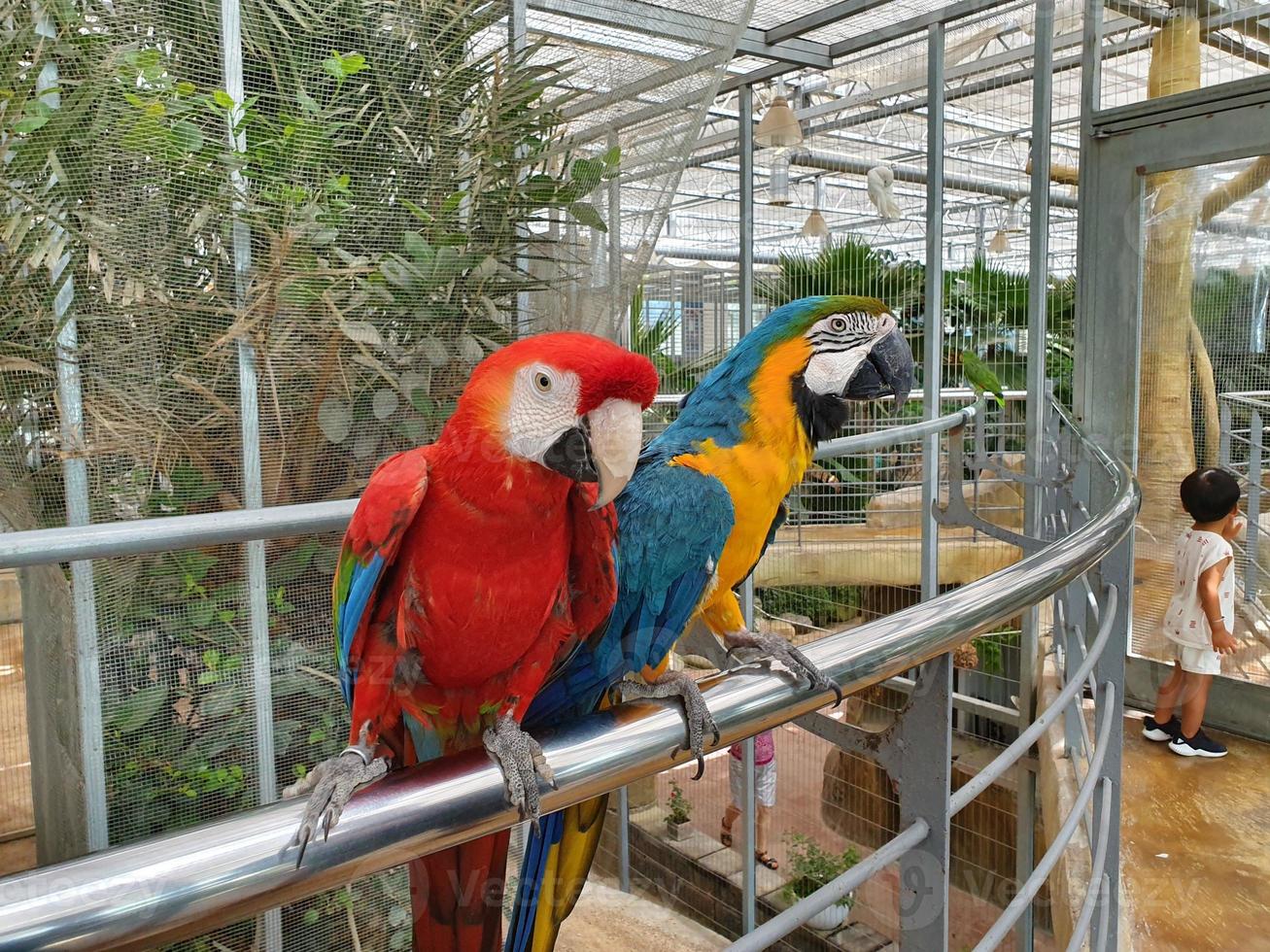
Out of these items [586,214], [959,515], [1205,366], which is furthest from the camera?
[1205,366]

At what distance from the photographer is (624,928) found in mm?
1988

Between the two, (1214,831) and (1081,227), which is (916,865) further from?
(1081,227)

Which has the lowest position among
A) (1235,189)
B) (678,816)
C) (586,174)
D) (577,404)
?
(678,816)

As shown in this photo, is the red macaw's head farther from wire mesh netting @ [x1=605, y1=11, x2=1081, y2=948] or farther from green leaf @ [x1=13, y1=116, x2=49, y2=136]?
wire mesh netting @ [x1=605, y1=11, x2=1081, y2=948]

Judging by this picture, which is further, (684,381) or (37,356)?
(684,381)

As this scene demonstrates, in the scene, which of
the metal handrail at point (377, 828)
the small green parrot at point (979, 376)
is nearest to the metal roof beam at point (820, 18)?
the small green parrot at point (979, 376)

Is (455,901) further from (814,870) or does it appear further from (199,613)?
(814,870)

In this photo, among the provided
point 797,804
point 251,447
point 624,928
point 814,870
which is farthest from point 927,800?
point 797,804

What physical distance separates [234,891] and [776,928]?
341 mm

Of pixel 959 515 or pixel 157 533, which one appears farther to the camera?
pixel 959 515

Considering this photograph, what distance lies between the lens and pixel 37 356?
3.27 ft

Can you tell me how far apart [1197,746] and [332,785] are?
2.11 m

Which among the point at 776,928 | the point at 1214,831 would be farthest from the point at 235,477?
the point at 1214,831

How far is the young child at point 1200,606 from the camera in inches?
73.7
